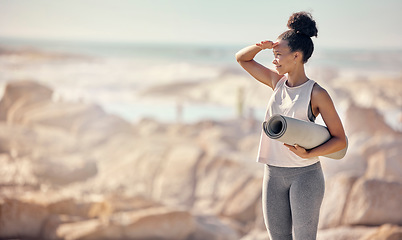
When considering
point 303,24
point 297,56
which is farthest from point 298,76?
point 303,24

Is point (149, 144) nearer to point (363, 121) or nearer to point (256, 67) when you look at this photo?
point (363, 121)

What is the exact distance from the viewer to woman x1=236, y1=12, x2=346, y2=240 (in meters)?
1.55

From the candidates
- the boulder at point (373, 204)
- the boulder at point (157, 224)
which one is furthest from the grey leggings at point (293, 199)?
the boulder at point (157, 224)

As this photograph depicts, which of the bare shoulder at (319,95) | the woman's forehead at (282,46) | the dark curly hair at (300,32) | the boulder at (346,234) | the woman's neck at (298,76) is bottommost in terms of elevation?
the boulder at (346,234)

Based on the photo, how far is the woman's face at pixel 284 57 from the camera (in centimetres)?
157

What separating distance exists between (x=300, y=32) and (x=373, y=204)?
2092 mm

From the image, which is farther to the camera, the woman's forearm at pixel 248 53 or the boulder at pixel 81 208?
the boulder at pixel 81 208

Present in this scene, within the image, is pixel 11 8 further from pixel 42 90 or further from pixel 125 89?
pixel 42 90

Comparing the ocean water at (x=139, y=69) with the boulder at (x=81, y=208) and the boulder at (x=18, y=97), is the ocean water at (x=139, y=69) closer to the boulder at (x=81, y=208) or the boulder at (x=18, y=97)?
the boulder at (x=18, y=97)

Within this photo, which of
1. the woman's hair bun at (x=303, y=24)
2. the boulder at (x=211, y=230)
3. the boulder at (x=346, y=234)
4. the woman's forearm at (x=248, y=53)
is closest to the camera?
the woman's hair bun at (x=303, y=24)

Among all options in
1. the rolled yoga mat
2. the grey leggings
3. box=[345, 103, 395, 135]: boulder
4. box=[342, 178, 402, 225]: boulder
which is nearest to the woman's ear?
the rolled yoga mat

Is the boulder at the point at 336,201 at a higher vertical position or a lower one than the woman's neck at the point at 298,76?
lower

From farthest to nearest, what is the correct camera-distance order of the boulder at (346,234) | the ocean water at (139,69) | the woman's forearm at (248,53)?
1. the ocean water at (139,69)
2. the boulder at (346,234)
3. the woman's forearm at (248,53)

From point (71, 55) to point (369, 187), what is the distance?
17865 millimetres
